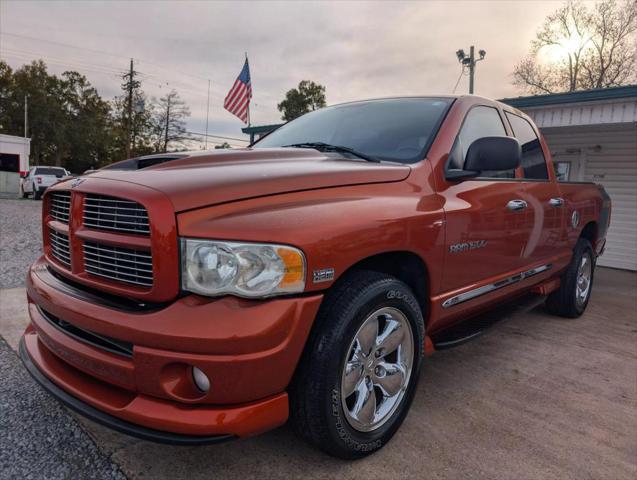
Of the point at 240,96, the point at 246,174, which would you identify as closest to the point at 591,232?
the point at 246,174

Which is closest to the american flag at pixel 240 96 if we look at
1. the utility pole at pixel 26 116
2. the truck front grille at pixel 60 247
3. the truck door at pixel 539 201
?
the truck door at pixel 539 201

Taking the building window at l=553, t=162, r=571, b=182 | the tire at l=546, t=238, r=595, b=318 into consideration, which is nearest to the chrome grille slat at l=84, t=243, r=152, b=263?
the tire at l=546, t=238, r=595, b=318

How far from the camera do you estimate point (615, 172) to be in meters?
9.27

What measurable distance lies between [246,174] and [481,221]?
1.49 meters

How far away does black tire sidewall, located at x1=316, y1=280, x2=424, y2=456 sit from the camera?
183cm

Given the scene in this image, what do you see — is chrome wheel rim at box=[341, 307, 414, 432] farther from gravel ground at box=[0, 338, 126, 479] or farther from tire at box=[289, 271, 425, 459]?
gravel ground at box=[0, 338, 126, 479]

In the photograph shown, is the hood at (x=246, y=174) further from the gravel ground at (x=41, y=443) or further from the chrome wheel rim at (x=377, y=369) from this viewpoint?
the gravel ground at (x=41, y=443)

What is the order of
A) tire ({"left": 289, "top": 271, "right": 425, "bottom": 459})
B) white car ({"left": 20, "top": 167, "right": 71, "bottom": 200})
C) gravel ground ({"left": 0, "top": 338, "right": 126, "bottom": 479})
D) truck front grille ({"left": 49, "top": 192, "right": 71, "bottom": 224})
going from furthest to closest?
white car ({"left": 20, "top": 167, "right": 71, "bottom": 200}) → truck front grille ({"left": 49, "top": 192, "right": 71, "bottom": 224}) → gravel ground ({"left": 0, "top": 338, "right": 126, "bottom": 479}) → tire ({"left": 289, "top": 271, "right": 425, "bottom": 459})

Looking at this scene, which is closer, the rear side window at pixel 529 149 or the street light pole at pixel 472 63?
the rear side window at pixel 529 149

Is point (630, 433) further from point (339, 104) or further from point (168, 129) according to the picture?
point (168, 129)

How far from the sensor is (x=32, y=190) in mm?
21516

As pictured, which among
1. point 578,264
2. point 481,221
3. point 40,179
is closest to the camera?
point 481,221

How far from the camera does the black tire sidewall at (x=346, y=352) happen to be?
1830 millimetres

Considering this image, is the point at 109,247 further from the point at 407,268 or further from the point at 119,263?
the point at 407,268
